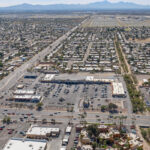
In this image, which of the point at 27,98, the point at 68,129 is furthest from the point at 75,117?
the point at 27,98

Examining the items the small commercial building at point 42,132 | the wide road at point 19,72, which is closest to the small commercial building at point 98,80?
the wide road at point 19,72

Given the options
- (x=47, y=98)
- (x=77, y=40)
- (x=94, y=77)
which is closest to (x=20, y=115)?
(x=47, y=98)

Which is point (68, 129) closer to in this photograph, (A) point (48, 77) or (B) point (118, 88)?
(B) point (118, 88)

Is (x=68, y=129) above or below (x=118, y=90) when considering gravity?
below

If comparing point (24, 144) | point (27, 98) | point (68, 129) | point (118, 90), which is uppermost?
point (118, 90)

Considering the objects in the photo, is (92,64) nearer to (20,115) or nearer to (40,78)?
(40,78)
